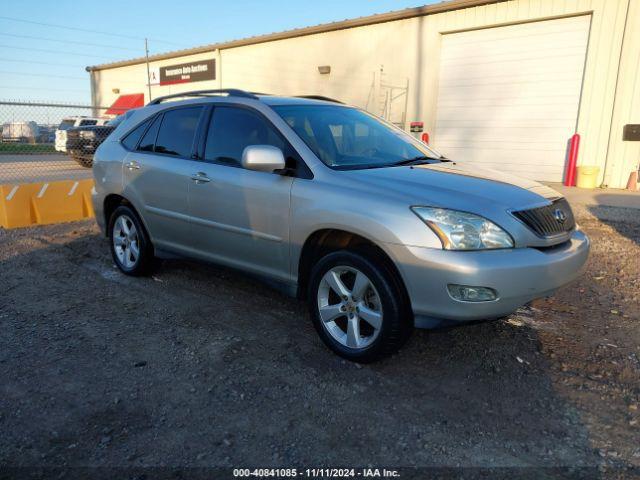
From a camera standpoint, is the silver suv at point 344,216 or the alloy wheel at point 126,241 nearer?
the silver suv at point 344,216

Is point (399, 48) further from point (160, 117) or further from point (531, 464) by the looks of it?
point (531, 464)

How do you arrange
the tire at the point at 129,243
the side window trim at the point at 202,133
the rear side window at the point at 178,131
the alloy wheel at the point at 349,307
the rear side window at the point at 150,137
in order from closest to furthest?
the alloy wheel at the point at 349,307 < the side window trim at the point at 202,133 < the rear side window at the point at 178,131 < the rear side window at the point at 150,137 < the tire at the point at 129,243

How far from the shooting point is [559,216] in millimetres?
3451

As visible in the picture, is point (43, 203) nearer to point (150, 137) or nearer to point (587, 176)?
point (150, 137)

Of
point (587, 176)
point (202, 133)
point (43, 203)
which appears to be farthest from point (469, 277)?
point (587, 176)

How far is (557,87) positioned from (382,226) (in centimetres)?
1262

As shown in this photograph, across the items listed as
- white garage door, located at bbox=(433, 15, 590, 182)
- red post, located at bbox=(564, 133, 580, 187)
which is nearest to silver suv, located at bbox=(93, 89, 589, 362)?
red post, located at bbox=(564, 133, 580, 187)

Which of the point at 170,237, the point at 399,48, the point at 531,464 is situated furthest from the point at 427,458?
the point at 399,48

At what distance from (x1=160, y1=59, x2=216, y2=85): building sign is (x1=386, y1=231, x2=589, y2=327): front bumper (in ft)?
78.4

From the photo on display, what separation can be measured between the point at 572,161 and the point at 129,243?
11649mm

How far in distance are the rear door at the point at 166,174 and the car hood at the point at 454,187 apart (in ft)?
5.53

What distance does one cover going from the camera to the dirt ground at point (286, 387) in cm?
256

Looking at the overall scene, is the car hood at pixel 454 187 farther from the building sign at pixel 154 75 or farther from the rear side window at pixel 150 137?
the building sign at pixel 154 75

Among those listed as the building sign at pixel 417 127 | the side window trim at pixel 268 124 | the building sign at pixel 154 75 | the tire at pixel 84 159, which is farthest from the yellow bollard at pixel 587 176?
the building sign at pixel 154 75
